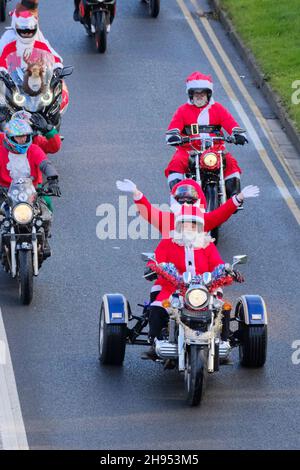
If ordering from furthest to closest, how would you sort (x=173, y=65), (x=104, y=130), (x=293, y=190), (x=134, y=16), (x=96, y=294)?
(x=134, y=16) → (x=173, y=65) → (x=104, y=130) → (x=293, y=190) → (x=96, y=294)

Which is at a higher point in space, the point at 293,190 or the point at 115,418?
the point at 293,190

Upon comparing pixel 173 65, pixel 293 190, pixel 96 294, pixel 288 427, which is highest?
pixel 173 65

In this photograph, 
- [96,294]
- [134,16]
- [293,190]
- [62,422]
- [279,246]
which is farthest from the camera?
[134,16]

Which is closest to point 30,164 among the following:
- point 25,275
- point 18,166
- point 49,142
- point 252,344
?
point 18,166

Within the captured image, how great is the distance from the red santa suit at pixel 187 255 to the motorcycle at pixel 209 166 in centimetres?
396

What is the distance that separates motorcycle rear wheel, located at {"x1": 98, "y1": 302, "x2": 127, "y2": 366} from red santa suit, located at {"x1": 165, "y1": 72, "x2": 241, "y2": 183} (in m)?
4.69

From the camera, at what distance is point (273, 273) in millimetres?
19938

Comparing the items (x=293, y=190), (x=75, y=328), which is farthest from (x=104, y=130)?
(x=75, y=328)

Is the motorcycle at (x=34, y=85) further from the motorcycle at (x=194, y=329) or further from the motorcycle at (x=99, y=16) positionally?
the motorcycle at (x=194, y=329)

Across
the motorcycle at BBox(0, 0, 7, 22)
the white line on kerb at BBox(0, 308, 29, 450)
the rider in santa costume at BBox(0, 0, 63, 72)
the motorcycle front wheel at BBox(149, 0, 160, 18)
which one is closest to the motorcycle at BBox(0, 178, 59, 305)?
the white line on kerb at BBox(0, 308, 29, 450)

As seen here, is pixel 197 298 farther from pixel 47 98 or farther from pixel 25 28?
pixel 25 28

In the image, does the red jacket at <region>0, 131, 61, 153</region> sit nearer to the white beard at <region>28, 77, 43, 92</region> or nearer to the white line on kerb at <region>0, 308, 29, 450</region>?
the white beard at <region>28, 77, 43, 92</region>

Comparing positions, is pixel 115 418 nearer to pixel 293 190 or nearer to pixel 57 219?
pixel 57 219

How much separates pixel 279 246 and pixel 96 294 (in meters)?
2.89
